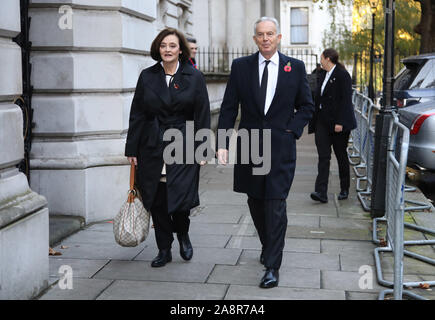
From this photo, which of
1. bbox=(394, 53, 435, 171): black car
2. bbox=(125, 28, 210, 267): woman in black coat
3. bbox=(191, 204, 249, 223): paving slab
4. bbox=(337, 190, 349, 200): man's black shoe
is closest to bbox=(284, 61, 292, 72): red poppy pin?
bbox=(125, 28, 210, 267): woman in black coat

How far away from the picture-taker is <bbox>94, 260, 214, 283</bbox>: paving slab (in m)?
5.45

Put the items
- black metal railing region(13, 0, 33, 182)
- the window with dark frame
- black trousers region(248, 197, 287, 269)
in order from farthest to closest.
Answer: the window with dark frame
black metal railing region(13, 0, 33, 182)
black trousers region(248, 197, 287, 269)

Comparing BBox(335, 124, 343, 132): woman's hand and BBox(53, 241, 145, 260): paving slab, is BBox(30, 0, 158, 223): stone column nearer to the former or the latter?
BBox(53, 241, 145, 260): paving slab

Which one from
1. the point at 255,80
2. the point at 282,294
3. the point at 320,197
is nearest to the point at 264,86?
the point at 255,80

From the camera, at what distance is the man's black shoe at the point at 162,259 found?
579cm

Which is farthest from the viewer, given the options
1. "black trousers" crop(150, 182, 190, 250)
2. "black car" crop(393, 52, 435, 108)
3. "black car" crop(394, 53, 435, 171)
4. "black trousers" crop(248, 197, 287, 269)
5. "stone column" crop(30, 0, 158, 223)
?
"black car" crop(393, 52, 435, 108)

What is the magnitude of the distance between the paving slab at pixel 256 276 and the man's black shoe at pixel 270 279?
9cm

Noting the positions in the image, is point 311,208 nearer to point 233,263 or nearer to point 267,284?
point 233,263

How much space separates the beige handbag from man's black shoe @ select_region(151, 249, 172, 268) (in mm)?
320

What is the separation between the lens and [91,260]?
6.03 meters

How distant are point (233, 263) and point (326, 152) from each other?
127 inches

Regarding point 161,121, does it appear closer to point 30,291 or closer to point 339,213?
point 30,291

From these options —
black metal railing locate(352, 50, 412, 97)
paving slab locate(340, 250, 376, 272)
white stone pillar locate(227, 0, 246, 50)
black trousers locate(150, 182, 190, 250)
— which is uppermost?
white stone pillar locate(227, 0, 246, 50)
